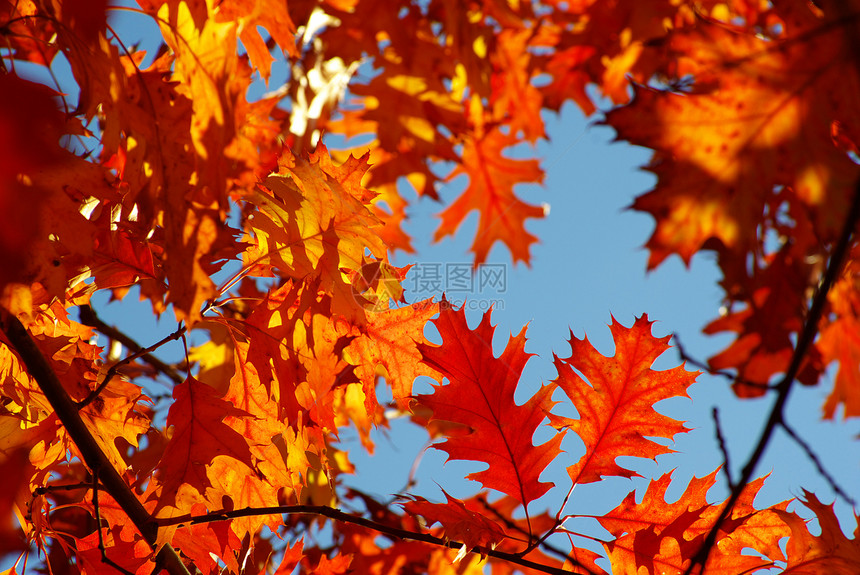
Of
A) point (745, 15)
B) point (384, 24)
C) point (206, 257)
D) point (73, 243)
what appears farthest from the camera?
point (745, 15)

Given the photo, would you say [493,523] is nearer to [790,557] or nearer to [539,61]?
[790,557]

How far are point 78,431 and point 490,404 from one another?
0.74 m

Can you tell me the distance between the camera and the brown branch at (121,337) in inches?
72.7

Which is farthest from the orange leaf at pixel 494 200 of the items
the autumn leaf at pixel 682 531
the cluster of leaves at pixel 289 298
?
the autumn leaf at pixel 682 531

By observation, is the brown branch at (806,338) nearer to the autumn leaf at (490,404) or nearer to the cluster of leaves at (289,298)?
the cluster of leaves at (289,298)

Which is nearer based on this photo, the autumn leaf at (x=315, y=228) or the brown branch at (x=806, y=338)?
the brown branch at (x=806, y=338)

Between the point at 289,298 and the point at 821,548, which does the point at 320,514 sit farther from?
the point at 821,548

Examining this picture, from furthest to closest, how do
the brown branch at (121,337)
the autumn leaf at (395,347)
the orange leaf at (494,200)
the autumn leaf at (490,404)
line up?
the orange leaf at (494,200) < the brown branch at (121,337) < the autumn leaf at (395,347) < the autumn leaf at (490,404)

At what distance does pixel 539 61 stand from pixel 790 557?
3040 millimetres

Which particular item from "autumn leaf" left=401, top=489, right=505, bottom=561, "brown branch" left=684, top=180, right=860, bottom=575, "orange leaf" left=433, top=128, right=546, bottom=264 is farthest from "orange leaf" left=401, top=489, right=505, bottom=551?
"orange leaf" left=433, top=128, right=546, bottom=264

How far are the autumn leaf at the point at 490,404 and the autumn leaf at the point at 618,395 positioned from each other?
0.07 metres

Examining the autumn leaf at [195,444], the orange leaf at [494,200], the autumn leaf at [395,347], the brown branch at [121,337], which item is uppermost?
the orange leaf at [494,200]

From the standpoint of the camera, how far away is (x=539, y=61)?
12.0 feet

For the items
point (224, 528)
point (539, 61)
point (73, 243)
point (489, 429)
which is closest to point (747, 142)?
point (489, 429)
